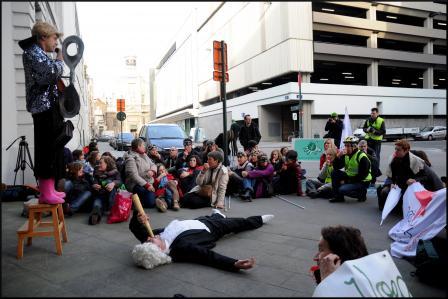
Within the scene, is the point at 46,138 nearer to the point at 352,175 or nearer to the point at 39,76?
the point at 39,76

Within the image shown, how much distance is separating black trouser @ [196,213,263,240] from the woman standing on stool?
1.99 meters

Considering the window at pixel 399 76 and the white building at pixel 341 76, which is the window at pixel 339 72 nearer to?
the white building at pixel 341 76

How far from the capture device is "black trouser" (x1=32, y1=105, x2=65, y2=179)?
117 inches

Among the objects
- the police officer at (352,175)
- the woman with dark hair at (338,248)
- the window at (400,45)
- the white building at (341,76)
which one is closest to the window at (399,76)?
the white building at (341,76)

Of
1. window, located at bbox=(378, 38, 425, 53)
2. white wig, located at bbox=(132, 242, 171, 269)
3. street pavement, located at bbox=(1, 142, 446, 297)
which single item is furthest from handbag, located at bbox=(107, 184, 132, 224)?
window, located at bbox=(378, 38, 425, 53)

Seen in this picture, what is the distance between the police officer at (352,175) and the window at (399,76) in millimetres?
36189

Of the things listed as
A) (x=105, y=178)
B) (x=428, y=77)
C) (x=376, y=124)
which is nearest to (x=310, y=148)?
(x=376, y=124)

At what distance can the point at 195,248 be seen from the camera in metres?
3.70

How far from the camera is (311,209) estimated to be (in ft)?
22.2

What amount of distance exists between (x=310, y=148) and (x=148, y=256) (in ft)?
24.5

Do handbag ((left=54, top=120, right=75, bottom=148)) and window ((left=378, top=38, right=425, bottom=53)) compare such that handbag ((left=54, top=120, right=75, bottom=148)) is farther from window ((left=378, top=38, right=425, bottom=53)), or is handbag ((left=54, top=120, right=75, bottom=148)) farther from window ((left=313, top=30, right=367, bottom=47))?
window ((left=378, top=38, right=425, bottom=53))

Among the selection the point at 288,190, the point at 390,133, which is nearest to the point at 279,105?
the point at 390,133

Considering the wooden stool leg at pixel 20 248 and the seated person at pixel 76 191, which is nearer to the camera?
the wooden stool leg at pixel 20 248

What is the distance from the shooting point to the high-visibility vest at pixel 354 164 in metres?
7.31
